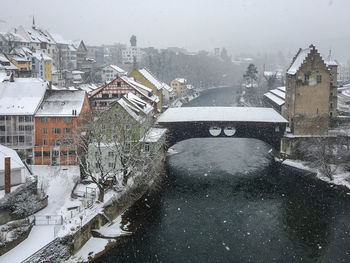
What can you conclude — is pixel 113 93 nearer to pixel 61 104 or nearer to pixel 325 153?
pixel 61 104

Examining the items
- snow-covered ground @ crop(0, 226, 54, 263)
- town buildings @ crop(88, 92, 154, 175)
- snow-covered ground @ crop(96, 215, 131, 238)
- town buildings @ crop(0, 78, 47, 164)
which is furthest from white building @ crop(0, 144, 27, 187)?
town buildings @ crop(0, 78, 47, 164)

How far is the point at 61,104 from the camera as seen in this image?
30062 mm

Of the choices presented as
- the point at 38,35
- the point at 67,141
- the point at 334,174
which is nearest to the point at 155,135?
the point at 67,141

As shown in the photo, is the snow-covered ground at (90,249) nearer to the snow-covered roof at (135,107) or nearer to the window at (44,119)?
the snow-covered roof at (135,107)

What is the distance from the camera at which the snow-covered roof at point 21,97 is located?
94.9ft

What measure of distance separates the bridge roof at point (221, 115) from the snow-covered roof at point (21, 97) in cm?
1054

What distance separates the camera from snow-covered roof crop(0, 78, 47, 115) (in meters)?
28.9

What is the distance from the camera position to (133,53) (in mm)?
120125

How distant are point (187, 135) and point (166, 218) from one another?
13248 millimetres

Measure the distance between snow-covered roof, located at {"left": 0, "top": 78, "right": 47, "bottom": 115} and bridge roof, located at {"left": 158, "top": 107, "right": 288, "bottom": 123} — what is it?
10.5 m

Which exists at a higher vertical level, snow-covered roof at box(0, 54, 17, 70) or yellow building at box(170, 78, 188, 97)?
snow-covered roof at box(0, 54, 17, 70)

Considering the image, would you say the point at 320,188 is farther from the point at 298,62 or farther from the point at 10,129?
the point at 10,129

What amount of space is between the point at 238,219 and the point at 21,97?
19002 mm

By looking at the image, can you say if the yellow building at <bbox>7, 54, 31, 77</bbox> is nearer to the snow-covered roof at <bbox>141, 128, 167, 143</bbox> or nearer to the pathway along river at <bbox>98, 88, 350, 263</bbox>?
the snow-covered roof at <bbox>141, 128, 167, 143</bbox>
